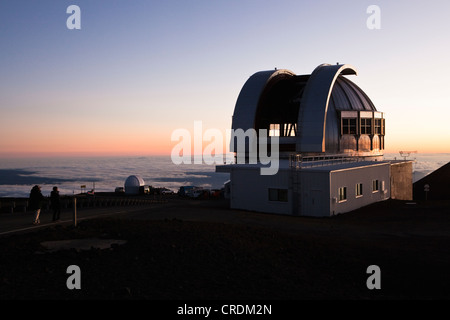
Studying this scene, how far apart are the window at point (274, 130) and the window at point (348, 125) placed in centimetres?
491

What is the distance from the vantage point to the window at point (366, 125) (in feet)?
101

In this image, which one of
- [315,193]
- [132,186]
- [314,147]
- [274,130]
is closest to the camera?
[315,193]

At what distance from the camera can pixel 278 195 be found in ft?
73.8

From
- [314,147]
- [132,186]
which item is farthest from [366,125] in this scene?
[132,186]

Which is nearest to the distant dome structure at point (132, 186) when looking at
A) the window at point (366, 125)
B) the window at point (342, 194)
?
the window at point (366, 125)

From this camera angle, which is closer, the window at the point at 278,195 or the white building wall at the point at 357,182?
the white building wall at the point at 357,182

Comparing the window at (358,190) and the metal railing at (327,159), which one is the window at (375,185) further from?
the window at (358,190)

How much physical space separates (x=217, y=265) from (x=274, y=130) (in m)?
Answer: 22.4

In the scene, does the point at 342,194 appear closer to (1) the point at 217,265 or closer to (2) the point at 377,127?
(2) the point at 377,127

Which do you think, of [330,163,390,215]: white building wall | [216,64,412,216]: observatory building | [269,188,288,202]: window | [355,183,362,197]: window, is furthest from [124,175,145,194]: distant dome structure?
[355,183,362,197]: window

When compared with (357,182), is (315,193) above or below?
below

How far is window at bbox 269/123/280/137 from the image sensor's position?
3033 centimetres

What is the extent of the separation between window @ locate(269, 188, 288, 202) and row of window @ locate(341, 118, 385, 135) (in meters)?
9.61

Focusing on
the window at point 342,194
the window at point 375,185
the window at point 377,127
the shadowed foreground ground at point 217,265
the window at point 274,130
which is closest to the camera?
the shadowed foreground ground at point 217,265
